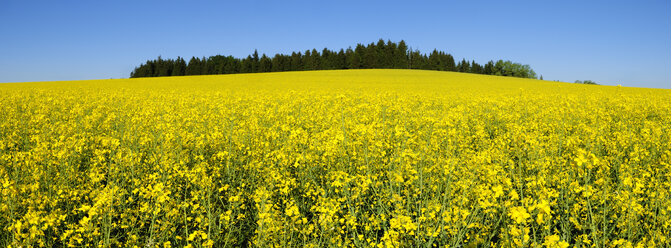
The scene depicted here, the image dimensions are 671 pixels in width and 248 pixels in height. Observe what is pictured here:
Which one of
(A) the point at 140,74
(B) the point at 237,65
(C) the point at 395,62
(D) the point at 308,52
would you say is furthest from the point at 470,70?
(A) the point at 140,74

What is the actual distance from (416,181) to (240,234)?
72.6 inches

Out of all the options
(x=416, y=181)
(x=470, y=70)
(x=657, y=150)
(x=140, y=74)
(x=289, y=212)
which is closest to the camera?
(x=289, y=212)

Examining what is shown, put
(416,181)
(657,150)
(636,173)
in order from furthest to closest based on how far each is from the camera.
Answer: (657,150), (636,173), (416,181)

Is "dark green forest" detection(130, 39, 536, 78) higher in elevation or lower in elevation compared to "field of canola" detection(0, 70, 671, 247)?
higher

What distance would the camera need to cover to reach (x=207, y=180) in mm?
3172

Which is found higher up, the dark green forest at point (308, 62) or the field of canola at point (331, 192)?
the dark green forest at point (308, 62)

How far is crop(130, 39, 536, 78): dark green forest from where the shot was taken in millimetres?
72250

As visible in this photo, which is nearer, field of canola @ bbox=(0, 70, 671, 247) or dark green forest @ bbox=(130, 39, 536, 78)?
field of canola @ bbox=(0, 70, 671, 247)

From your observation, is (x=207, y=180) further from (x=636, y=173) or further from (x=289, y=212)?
(x=636, y=173)

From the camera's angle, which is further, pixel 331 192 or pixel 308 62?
pixel 308 62

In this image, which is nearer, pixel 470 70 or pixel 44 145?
pixel 44 145

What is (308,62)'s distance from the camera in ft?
242

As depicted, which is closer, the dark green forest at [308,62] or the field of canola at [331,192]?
the field of canola at [331,192]

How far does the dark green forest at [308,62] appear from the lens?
72.2 metres
